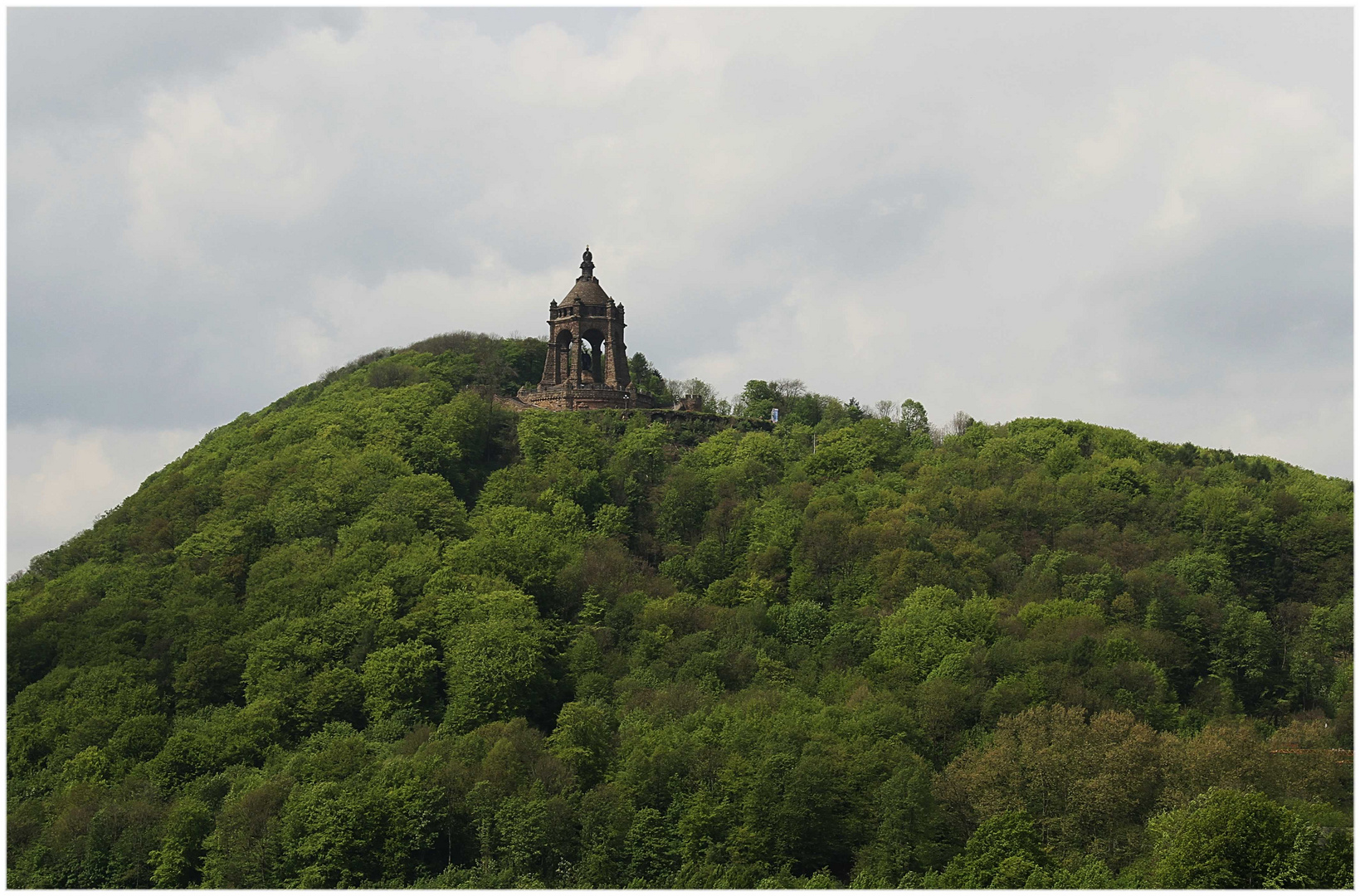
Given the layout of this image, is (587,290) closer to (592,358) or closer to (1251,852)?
(592,358)

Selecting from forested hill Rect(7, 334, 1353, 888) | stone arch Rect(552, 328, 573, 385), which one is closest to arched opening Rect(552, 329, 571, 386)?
stone arch Rect(552, 328, 573, 385)

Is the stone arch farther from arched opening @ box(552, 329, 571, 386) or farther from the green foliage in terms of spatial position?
the green foliage

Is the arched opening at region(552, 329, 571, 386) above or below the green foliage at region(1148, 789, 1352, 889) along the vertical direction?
Result: above

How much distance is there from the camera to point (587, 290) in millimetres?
117188

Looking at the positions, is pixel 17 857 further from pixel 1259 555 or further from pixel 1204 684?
pixel 1259 555

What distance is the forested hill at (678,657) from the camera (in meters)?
64.6

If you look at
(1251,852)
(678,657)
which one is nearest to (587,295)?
(678,657)

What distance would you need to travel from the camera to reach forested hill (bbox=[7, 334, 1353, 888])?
64562mm

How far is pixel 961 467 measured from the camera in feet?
345

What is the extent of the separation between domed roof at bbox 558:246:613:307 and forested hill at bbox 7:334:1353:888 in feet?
24.9

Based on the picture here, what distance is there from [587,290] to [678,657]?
42434mm

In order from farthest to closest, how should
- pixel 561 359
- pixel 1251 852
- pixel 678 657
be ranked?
pixel 561 359 → pixel 678 657 → pixel 1251 852

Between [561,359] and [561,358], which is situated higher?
[561,358]

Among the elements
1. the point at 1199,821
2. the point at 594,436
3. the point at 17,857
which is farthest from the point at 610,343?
the point at 1199,821
